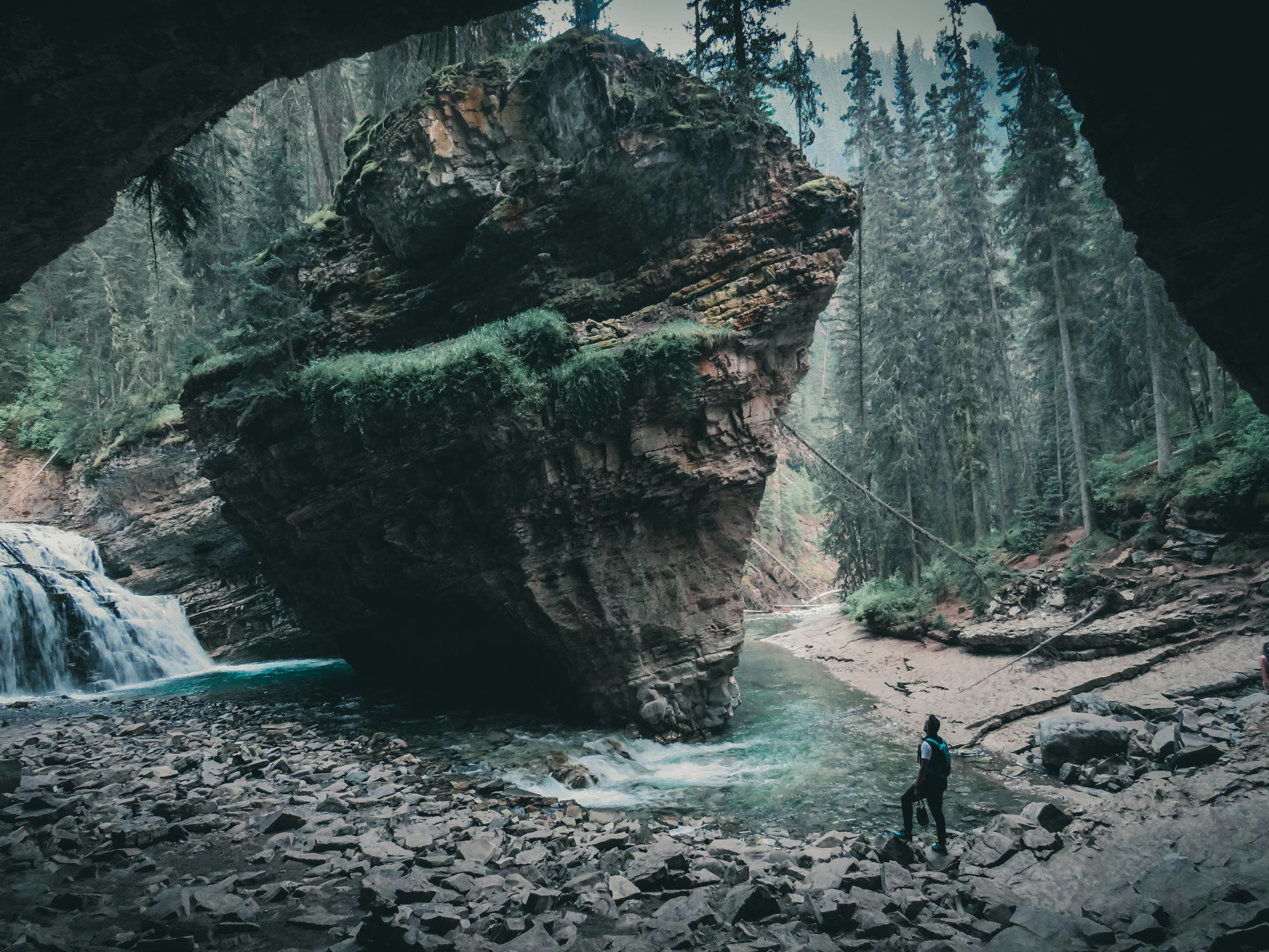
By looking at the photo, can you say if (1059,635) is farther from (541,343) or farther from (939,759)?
(541,343)

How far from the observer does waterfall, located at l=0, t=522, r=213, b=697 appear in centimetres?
1834

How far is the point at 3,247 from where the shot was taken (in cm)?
504

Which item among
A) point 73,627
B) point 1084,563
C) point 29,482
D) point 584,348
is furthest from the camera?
A: point 29,482

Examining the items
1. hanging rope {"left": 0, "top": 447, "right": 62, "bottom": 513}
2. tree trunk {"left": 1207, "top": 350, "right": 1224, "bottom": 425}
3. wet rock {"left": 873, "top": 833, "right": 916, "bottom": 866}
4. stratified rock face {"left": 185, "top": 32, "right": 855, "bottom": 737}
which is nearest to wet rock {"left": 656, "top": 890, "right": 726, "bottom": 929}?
wet rock {"left": 873, "top": 833, "right": 916, "bottom": 866}

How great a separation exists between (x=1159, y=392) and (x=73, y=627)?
1385 inches

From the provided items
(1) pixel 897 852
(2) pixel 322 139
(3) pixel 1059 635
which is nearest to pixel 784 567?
(3) pixel 1059 635

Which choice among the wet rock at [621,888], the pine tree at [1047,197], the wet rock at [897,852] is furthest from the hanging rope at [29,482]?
the pine tree at [1047,197]

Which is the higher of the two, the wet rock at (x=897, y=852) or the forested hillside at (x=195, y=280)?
the forested hillside at (x=195, y=280)

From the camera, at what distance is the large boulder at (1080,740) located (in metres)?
10.4

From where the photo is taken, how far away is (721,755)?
13016 millimetres

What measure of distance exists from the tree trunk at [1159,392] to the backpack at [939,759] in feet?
52.4

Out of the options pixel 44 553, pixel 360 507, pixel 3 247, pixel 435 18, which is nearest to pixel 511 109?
pixel 360 507

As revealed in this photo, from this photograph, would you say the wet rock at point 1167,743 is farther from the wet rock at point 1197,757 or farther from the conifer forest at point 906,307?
the conifer forest at point 906,307

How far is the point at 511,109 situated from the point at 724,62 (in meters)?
5.72
